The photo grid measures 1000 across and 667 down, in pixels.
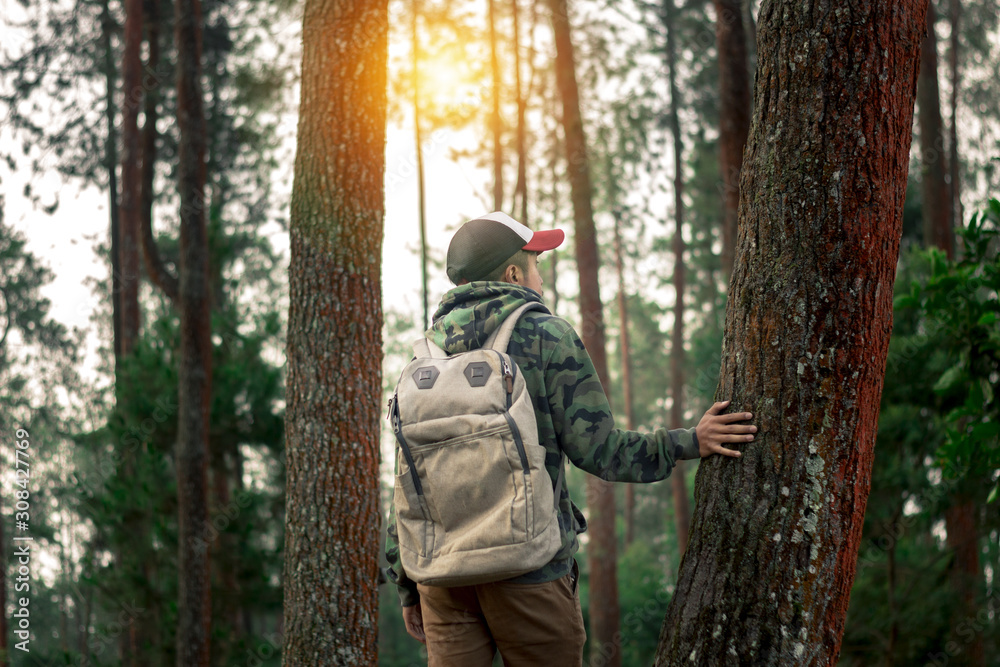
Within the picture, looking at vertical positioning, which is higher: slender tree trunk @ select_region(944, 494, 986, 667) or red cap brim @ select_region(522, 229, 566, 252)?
red cap brim @ select_region(522, 229, 566, 252)

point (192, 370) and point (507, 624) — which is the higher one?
point (192, 370)

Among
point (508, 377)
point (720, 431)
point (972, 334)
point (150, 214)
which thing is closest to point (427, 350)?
point (508, 377)

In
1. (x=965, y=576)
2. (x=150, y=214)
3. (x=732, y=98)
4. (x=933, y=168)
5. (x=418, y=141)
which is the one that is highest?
(x=418, y=141)

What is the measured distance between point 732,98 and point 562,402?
20.6 feet

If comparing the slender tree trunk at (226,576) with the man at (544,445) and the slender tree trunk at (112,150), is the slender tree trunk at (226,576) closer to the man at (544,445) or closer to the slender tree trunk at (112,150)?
the slender tree trunk at (112,150)

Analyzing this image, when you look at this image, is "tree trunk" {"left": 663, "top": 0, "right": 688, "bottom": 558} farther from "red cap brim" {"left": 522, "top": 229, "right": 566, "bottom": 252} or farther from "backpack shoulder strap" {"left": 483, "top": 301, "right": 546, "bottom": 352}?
"backpack shoulder strap" {"left": 483, "top": 301, "right": 546, "bottom": 352}

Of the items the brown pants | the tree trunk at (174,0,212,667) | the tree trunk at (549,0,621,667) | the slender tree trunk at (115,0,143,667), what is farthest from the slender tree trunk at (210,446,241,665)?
the brown pants

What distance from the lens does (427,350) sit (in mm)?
2309

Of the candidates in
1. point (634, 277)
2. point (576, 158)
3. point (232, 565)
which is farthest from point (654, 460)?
point (634, 277)

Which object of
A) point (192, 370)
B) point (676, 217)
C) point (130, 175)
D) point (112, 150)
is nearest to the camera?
point (192, 370)

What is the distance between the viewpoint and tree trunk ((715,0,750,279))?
7477 mm

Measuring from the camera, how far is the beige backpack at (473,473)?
6.71ft

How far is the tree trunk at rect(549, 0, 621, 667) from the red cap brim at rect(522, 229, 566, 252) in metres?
9.24

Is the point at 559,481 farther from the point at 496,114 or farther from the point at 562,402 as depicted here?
the point at 496,114
